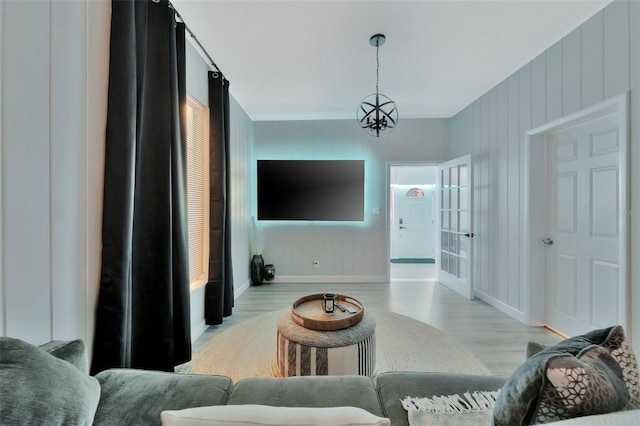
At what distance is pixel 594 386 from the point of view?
662 mm

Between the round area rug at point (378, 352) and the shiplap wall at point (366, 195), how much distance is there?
190 cm

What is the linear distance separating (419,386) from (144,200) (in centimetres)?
192

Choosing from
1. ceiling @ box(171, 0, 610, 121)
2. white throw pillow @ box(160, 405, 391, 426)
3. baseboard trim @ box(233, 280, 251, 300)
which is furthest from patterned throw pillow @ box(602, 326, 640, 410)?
baseboard trim @ box(233, 280, 251, 300)

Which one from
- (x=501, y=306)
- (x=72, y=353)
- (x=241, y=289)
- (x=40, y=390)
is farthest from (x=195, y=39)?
(x=501, y=306)

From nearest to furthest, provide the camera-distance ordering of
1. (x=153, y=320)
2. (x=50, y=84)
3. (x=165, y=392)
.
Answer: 1. (x=165, y=392)
2. (x=50, y=84)
3. (x=153, y=320)

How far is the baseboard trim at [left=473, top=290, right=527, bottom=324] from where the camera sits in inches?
121

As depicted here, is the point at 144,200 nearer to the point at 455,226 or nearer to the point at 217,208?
the point at 217,208

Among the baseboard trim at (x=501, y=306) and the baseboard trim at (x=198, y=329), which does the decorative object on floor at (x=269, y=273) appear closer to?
the baseboard trim at (x=198, y=329)

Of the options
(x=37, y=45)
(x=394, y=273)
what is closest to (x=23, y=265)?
(x=37, y=45)

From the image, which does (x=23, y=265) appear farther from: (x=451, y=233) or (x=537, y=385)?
(x=451, y=233)

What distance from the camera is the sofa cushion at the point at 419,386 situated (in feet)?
3.22

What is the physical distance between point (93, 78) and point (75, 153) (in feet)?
1.48

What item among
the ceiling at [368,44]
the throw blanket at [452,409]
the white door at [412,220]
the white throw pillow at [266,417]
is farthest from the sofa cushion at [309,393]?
the white door at [412,220]

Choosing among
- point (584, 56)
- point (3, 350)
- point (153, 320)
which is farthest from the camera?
point (584, 56)
